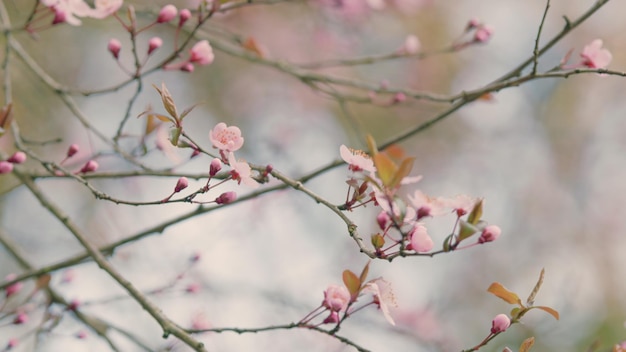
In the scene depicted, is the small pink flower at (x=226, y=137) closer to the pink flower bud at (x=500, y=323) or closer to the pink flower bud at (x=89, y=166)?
the pink flower bud at (x=89, y=166)

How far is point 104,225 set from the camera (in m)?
3.18

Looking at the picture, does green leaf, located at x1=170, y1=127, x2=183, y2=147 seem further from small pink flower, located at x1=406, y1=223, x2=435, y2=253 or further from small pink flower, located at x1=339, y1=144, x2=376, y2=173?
small pink flower, located at x1=406, y1=223, x2=435, y2=253

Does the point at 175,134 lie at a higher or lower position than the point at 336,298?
higher

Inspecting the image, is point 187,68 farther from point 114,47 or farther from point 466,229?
point 466,229

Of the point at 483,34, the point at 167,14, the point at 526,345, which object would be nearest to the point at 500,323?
A: the point at 526,345

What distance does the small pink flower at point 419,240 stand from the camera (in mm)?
1019

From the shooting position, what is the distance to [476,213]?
3.29ft

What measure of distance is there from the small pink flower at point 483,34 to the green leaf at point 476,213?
1.02 meters

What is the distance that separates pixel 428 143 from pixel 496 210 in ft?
2.59

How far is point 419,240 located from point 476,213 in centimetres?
9

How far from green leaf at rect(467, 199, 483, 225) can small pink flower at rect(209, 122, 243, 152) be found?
0.37 metres

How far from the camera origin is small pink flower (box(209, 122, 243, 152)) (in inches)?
42.1

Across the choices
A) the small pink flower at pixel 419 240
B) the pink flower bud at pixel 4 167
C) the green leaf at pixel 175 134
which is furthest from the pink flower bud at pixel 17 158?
the small pink flower at pixel 419 240

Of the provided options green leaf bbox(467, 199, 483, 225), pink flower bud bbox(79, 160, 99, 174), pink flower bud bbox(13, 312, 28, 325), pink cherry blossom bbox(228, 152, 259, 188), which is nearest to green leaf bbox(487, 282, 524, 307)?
green leaf bbox(467, 199, 483, 225)
